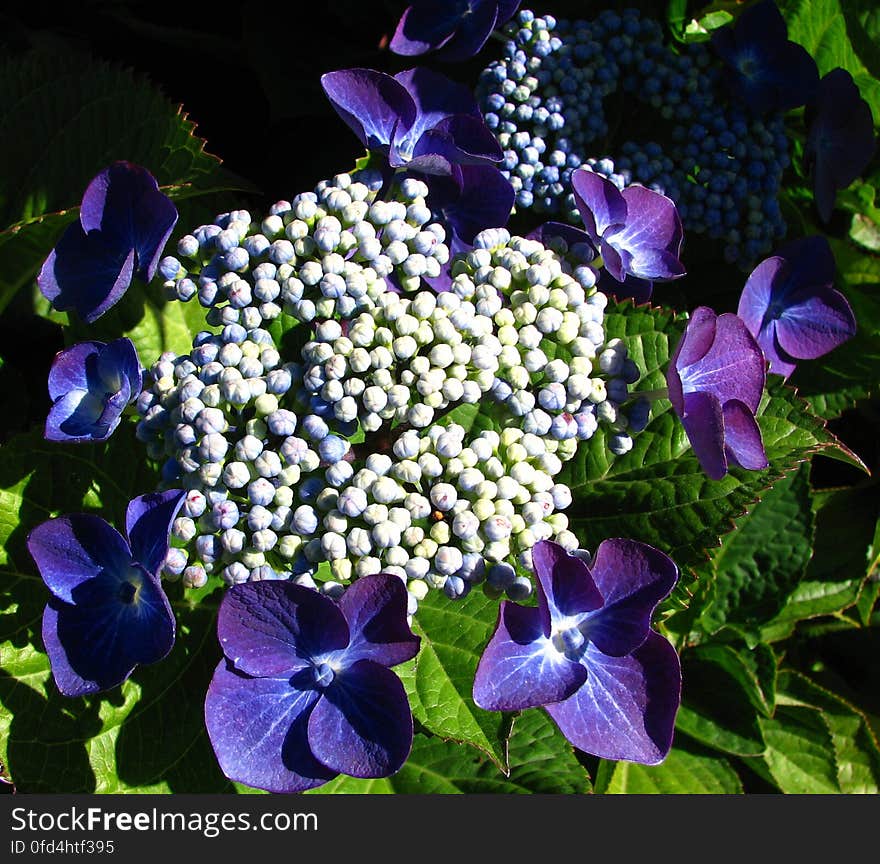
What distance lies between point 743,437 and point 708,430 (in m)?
0.09

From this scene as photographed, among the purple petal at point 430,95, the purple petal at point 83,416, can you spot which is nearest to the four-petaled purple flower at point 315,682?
the purple petal at point 83,416

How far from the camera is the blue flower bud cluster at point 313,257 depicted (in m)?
1.22

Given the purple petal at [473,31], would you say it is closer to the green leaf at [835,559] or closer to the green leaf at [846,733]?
the green leaf at [835,559]

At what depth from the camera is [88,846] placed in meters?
1.36

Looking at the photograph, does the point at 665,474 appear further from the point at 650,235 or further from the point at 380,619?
the point at 380,619

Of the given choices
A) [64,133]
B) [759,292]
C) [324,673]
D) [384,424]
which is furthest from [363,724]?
[64,133]

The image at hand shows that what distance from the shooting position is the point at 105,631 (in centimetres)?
119

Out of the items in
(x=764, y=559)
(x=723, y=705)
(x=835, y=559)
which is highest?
(x=764, y=559)

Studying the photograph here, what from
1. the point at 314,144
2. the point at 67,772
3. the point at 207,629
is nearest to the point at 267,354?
the point at 207,629

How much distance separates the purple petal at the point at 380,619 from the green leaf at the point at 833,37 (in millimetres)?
1628

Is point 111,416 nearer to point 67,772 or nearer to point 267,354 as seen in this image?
point 267,354

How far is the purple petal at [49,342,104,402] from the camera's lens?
1.26 meters

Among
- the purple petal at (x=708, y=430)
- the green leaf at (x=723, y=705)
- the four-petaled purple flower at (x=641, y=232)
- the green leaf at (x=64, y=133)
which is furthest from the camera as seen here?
the green leaf at (x=723, y=705)

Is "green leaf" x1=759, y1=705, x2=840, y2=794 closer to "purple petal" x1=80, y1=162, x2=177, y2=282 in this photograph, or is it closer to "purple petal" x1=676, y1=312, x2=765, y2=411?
"purple petal" x1=676, y1=312, x2=765, y2=411
